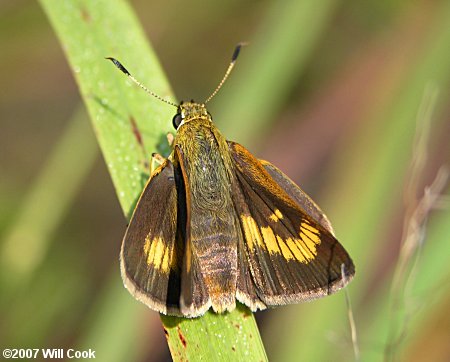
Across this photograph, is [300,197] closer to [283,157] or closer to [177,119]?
[177,119]

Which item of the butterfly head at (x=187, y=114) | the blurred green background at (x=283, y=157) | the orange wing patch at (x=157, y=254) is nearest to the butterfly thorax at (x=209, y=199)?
the butterfly head at (x=187, y=114)

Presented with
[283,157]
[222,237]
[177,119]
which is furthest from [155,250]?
[283,157]

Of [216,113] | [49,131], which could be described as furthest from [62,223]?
[216,113]

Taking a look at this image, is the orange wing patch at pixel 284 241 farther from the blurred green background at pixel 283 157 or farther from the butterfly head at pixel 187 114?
the butterfly head at pixel 187 114

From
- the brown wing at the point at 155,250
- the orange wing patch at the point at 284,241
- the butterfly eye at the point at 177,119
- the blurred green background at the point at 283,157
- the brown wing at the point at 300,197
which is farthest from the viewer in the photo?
the blurred green background at the point at 283,157

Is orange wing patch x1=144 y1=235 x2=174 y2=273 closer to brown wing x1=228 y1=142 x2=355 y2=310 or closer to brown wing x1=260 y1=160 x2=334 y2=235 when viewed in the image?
brown wing x1=228 y1=142 x2=355 y2=310

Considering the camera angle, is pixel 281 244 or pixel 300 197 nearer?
pixel 281 244

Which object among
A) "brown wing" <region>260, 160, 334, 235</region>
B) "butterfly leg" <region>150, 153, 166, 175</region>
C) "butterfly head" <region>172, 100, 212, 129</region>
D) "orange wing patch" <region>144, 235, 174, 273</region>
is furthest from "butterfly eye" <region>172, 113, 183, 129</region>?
"orange wing patch" <region>144, 235, 174, 273</region>
